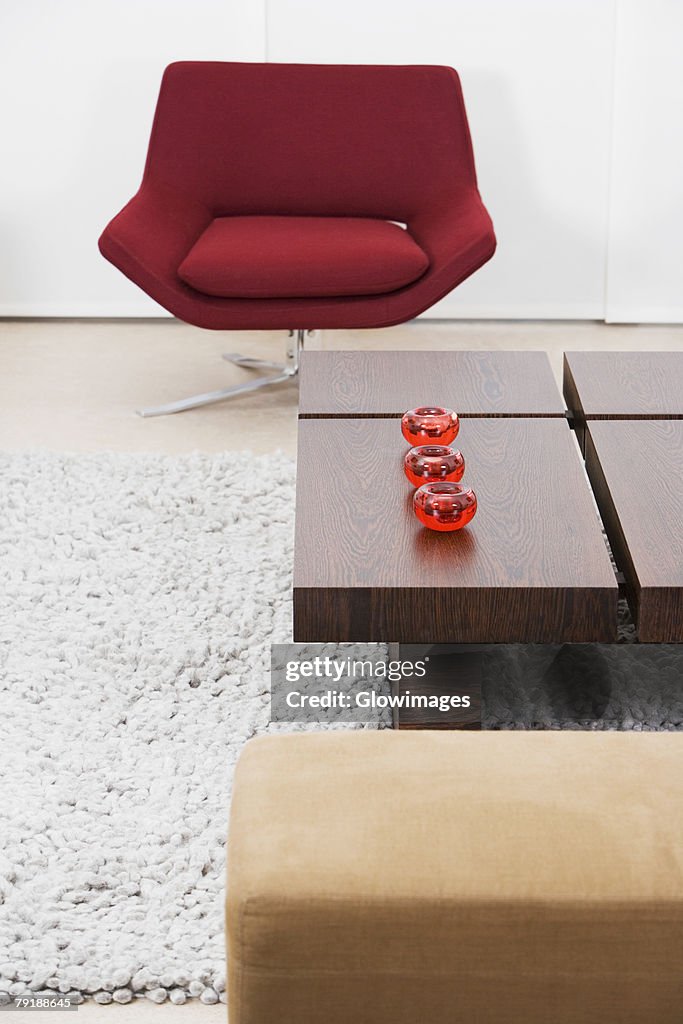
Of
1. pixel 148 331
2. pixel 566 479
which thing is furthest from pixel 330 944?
pixel 148 331

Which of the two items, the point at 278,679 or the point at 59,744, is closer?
the point at 59,744

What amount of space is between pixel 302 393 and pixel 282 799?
Result: 162cm

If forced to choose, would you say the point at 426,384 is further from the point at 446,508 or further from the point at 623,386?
the point at 446,508

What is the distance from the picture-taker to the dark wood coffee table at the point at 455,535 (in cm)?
178

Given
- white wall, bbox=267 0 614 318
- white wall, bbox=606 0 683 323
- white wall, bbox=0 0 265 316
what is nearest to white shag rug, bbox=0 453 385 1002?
white wall, bbox=0 0 265 316

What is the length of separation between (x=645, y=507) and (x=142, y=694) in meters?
0.94

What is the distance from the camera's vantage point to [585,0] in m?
4.41

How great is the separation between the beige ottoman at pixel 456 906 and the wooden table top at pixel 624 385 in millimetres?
1500

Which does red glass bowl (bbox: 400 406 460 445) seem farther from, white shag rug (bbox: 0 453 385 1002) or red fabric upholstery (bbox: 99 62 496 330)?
red fabric upholstery (bbox: 99 62 496 330)

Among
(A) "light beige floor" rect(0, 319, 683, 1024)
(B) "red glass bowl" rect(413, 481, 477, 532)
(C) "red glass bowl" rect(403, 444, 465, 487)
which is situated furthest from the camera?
(A) "light beige floor" rect(0, 319, 683, 1024)

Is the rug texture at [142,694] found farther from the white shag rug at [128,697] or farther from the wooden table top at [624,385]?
the wooden table top at [624,385]

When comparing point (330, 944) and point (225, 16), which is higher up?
point (225, 16)

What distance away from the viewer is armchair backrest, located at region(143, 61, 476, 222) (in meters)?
3.92

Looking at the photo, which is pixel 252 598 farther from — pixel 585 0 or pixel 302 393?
pixel 585 0
